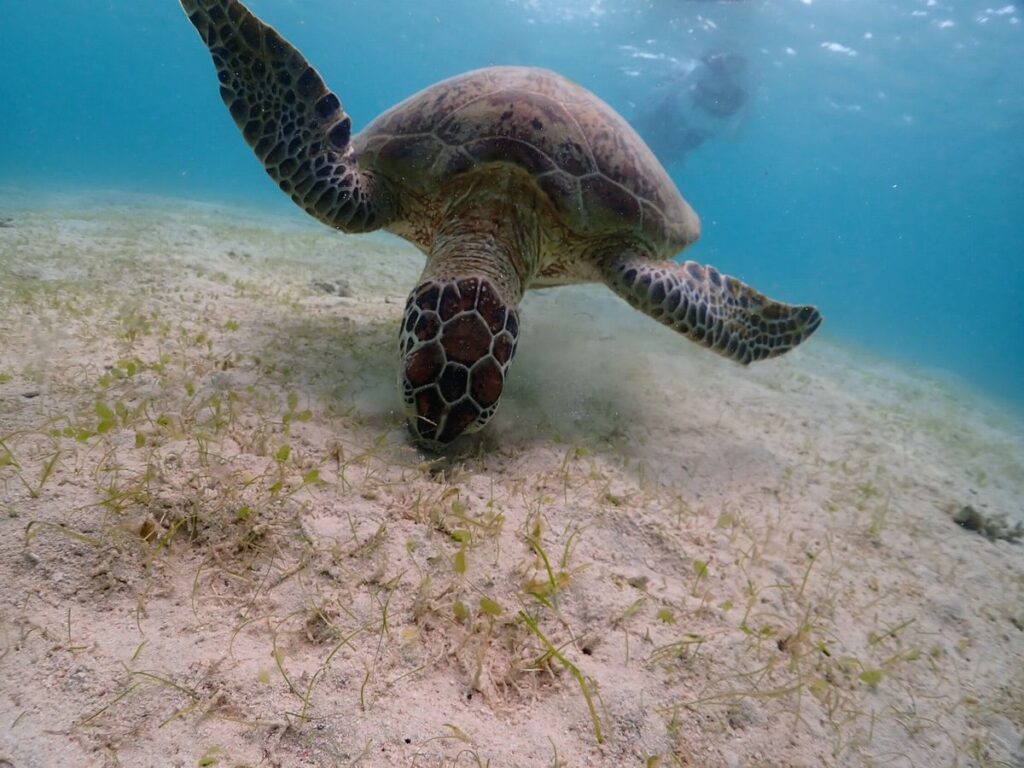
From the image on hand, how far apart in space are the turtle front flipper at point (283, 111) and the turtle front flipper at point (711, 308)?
227cm

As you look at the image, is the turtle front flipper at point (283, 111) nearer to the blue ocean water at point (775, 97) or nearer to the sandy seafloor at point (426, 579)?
the sandy seafloor at point (426, 579)

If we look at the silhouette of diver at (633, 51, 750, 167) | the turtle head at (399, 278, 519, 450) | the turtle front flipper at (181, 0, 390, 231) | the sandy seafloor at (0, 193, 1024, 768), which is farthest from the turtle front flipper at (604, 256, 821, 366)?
the silhouette of diver at (633, 51, 750, 167)

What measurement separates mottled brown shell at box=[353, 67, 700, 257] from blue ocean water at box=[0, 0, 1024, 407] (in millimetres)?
19578

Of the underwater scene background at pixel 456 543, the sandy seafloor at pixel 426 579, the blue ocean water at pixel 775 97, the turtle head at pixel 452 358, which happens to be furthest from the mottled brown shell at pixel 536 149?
the blue ocean water at pixel 775 97

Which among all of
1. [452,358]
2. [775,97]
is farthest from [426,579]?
[775,97]

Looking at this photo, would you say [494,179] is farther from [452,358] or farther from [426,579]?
[426,579]

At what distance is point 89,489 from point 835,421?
6754 mm

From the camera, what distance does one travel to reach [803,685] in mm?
2004

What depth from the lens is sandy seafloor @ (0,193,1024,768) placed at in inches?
57.6

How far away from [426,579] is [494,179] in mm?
3183

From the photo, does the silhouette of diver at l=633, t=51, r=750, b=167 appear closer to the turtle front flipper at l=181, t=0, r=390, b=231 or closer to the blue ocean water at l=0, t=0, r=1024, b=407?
the blue ocean water at l=0, t=0, r=1024, b=407

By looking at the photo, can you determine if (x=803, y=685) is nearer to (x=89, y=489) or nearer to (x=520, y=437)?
(x=520, y=437)


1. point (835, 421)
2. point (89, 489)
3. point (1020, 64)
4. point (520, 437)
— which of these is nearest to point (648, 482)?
point (520, 437)

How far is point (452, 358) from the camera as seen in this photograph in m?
2.96
